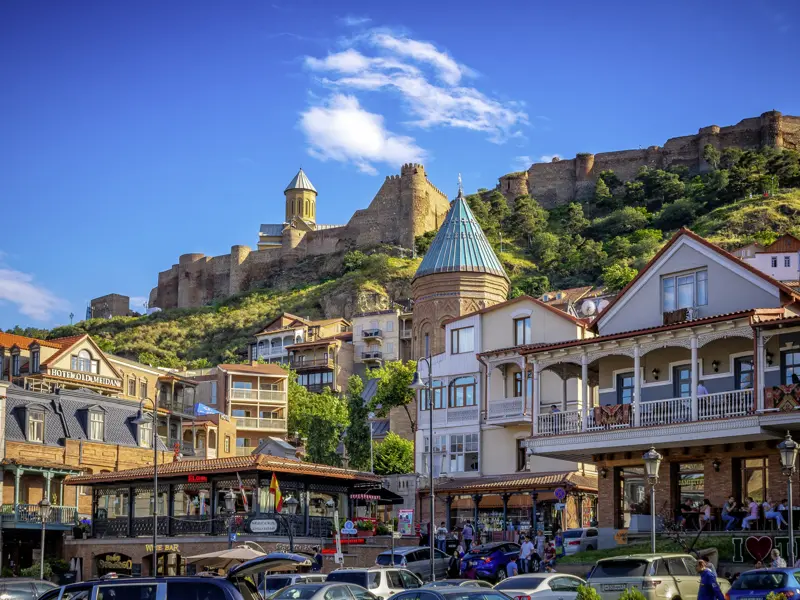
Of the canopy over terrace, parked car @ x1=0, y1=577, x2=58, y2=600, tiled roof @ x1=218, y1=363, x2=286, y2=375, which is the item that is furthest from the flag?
tiled roof @ x1=218, y1=363, x2=286, y2=375

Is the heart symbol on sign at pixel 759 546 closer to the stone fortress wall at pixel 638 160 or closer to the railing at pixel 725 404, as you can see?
the railing at pixel 725 404

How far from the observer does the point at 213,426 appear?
75500mm

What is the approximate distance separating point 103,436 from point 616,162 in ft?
395

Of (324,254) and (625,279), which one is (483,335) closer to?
(625,279)

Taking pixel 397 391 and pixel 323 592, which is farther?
pixel 397 391

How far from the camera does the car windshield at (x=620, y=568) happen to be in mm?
26188

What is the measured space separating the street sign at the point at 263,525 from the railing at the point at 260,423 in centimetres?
4971

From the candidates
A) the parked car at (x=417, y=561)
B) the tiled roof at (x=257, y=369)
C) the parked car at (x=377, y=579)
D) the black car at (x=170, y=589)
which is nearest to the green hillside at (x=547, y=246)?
the tiled roof at (x=257, y=369)

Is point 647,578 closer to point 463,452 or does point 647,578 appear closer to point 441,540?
point 441,540

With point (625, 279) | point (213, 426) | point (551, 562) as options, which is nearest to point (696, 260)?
point (551, 562)

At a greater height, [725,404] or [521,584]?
[725,404]

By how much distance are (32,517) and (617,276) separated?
71529 mm

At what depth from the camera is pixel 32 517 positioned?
50.7 metres

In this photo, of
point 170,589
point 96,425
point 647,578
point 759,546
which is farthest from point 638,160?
point 170,589
